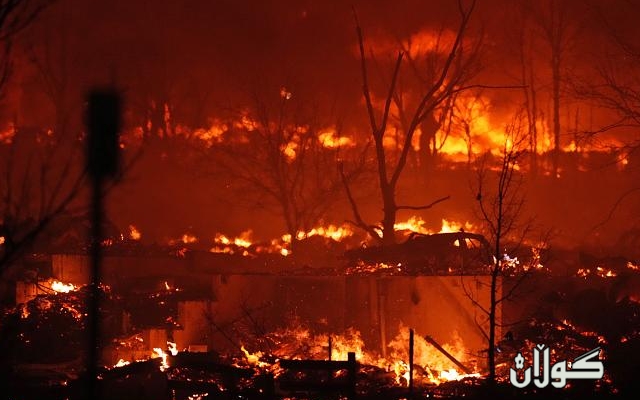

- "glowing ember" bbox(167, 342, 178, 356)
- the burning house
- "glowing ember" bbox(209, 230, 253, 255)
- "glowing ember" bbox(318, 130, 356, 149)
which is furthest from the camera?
"glowing ember" bbox(318, 130, 356, 149)

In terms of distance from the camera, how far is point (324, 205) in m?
26.3

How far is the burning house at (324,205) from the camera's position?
13.8 m

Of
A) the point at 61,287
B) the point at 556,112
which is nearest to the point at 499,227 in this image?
the point at 61,287

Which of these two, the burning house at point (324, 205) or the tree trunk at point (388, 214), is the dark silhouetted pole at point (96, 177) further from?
the tree trunk at point (388, 214)

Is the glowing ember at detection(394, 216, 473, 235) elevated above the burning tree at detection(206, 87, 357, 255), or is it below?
below

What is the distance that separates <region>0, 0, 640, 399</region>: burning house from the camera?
13797 mm

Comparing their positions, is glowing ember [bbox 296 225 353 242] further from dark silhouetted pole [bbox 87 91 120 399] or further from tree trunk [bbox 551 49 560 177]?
tree trunk [bbox 551 49 560 177]

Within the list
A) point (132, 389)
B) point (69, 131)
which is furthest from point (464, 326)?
point (69, 131)

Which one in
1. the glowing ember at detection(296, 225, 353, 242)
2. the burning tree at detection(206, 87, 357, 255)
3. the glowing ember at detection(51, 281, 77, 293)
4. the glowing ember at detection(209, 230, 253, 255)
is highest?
the burning tree at detection(206, 87, 357, 255)

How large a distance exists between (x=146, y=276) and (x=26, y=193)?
15.7 meters

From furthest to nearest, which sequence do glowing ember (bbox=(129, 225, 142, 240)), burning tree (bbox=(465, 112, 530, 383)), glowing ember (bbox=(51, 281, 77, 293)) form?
glowing ember (bbox=(129, 225, 142, 240)) → glowing ember (bbox=(51, 281, 77, 293)) → burning tree (bbox=(465, 112, 530, 383))

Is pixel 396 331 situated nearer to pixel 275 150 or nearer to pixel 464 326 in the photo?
pixel 464 326

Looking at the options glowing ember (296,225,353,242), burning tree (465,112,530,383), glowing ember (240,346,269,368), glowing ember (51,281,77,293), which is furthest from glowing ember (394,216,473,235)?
glowing ember (240,346,269,368)

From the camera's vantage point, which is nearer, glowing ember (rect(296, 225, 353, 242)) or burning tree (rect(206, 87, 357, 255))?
glowing ember (rect(296, 225, 353, 242))
